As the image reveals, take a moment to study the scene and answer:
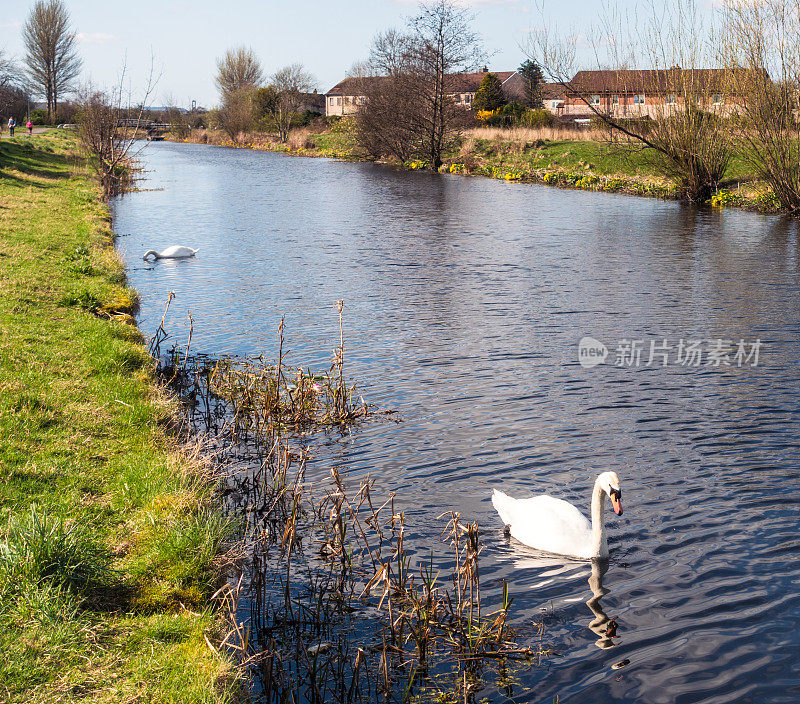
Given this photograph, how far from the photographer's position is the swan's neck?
541 cm

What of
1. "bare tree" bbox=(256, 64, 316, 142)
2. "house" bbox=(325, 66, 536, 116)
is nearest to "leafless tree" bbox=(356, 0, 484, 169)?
"house" bbox=(325, 66, 536, 116)

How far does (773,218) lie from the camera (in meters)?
24.3

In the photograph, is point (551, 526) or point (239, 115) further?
point (239, 115)

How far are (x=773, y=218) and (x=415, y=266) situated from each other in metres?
13.9

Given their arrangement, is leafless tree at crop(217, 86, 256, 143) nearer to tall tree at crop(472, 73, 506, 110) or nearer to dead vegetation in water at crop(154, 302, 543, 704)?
tall tree at crop(472, 73, 506, 110)

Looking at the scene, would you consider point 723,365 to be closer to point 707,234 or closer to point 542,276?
point 542,276

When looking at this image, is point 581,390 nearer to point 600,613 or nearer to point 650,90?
point 600,613

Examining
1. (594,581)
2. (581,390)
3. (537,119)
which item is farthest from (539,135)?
(594,581)

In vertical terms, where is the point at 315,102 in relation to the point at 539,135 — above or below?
above

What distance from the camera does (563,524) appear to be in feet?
18.3

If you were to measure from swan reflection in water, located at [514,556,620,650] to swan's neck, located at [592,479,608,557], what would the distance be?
0.09 metres

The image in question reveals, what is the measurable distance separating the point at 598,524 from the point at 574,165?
3582cm

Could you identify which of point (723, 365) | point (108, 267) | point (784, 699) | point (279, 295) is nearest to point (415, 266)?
point (279, 295)

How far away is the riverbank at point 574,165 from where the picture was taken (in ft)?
94.1
